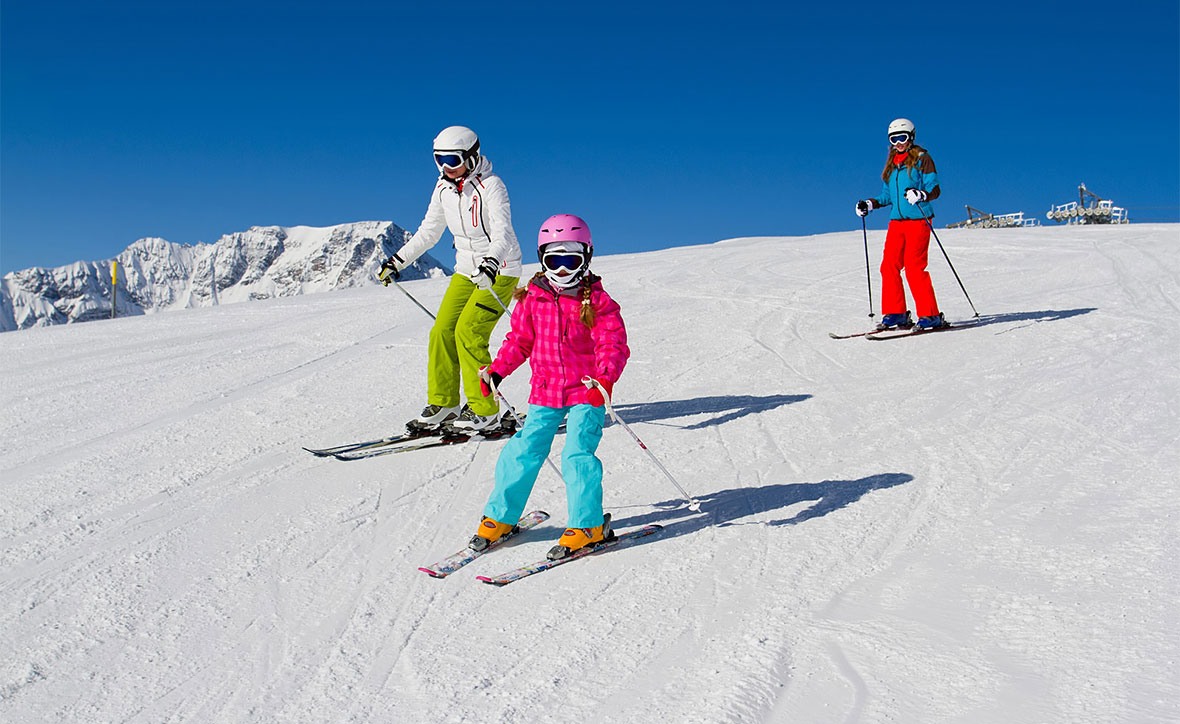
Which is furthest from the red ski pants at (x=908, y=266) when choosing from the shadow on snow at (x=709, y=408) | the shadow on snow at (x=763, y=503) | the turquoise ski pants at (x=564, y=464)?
the turquoise ski pants at (x=564, y=464)

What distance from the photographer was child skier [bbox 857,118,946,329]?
33.4 ft

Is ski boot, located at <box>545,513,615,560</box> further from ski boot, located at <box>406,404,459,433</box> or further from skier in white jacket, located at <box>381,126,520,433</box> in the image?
ski boot, located at <box>406,404,459,433</box>

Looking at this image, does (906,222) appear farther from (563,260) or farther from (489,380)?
(489,380)

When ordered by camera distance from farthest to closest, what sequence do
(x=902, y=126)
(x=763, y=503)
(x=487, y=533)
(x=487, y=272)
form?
(x=902, y=126) → (x=487, y=272) → (x=763, y=503) → (x=487, y=533)

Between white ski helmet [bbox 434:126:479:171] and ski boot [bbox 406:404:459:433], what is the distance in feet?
5.79

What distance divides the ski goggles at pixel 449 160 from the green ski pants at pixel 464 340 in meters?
0.81

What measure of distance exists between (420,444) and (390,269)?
1.32 metres

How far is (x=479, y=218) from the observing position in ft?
23.0

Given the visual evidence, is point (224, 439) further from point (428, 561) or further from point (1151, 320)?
point (1151, 320)

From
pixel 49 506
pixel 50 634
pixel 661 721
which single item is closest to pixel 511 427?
pixel 49 506

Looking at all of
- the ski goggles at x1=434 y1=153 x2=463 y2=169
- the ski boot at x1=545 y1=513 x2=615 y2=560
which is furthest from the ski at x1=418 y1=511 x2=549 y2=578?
the ski goggles at x1=434 y1=153 x2=463 y2=169

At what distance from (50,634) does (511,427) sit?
3.63 m

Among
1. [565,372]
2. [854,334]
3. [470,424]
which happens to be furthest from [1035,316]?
[565,372]

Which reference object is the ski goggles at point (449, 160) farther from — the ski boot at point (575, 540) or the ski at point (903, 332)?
the ski at point (903, 332)
